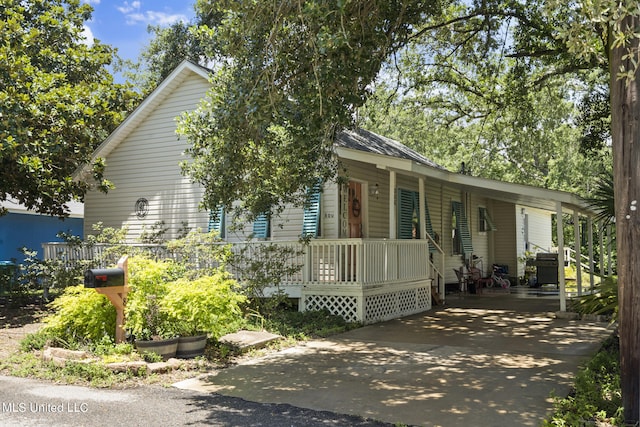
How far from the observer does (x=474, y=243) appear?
64.4 ft

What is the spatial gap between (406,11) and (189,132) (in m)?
3.81

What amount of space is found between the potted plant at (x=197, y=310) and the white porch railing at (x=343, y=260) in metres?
3.16

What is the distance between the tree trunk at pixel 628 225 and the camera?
4655 mm

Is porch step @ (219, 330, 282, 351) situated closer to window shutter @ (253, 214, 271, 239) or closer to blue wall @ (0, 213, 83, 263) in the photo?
window shutter @ (253, 214, 271, 239)

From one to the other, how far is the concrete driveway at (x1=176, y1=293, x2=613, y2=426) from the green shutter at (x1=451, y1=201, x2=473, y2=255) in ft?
23.6

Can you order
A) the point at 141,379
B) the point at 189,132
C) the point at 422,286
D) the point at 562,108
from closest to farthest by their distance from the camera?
the point at 141,379 → the point at 189,132 → the point at 422,286 → the point at 562,108

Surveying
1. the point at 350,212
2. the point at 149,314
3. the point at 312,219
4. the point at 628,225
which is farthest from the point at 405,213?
the point at 628,225

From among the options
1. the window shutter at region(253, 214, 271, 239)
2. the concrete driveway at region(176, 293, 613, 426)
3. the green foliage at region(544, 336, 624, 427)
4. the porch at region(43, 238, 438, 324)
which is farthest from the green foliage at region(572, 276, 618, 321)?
the window shutter at region(253, 214, 271, 239)

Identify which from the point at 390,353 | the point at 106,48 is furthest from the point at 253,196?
the point at 106,48

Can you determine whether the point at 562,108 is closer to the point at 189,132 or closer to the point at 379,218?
the point at 379,218

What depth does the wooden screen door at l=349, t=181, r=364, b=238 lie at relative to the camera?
1305 centimetres

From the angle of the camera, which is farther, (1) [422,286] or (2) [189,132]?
(1) [422,286]

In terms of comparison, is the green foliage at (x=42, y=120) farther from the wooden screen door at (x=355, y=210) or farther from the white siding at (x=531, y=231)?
the white siding at (x=531, y=231)

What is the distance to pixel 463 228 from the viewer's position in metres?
18.2
